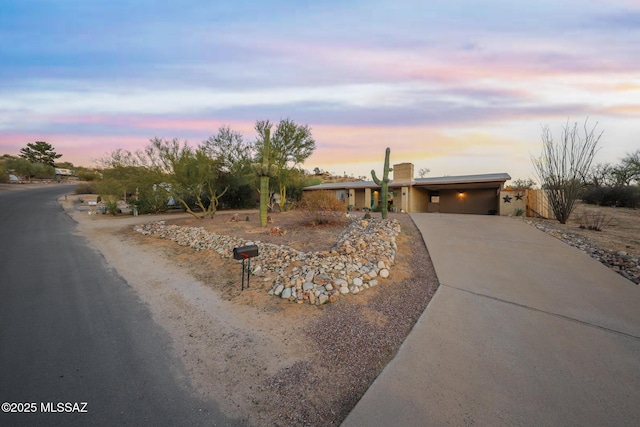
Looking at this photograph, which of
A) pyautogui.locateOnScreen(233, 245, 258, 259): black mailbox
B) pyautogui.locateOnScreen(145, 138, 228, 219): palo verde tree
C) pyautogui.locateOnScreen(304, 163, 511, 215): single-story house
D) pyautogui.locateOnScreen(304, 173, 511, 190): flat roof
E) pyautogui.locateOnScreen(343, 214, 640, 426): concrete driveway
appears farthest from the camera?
pyautogui.locateOnScreen(304, 163, 511, 215): single-story house

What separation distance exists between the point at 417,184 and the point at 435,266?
1343cm

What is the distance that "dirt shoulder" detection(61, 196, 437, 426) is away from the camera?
96.1 inches

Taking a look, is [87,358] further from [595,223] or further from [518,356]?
[595,223]

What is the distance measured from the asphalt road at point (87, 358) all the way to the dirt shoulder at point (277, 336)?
0.22 m

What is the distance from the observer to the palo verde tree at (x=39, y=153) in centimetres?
5479

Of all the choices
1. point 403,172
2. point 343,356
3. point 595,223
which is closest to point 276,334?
point 343,356

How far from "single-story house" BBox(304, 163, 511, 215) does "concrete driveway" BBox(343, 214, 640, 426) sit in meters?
12.8

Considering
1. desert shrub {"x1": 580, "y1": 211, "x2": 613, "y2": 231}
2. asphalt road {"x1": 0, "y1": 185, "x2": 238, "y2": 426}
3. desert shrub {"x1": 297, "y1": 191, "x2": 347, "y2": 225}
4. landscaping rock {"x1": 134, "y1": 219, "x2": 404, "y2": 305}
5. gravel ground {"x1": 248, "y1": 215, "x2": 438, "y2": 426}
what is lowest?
asphalt road {"x1": 0, "y1": 185, "x2": 238, "y2": 426}

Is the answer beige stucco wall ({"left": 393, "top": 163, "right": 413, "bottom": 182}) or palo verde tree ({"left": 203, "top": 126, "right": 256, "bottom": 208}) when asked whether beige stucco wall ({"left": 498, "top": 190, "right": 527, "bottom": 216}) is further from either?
palo verde tree ({"left": 203, "top": 126, "right": 256, "bottom": 208})

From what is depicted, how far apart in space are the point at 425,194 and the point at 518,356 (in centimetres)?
1962

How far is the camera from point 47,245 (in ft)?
28.3

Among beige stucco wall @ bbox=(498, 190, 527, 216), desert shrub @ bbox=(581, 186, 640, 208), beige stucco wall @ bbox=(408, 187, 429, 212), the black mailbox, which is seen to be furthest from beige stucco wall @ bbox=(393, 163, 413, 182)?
desert shrub @ bbox=(581, 186, 640, 208)

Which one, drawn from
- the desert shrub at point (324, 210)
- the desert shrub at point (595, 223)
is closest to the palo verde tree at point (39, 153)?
the desert shrub at point (324, 210)

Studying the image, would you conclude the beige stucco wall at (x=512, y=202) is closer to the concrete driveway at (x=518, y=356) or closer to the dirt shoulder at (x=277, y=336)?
the concrete driveway at (x=518, y=356)
